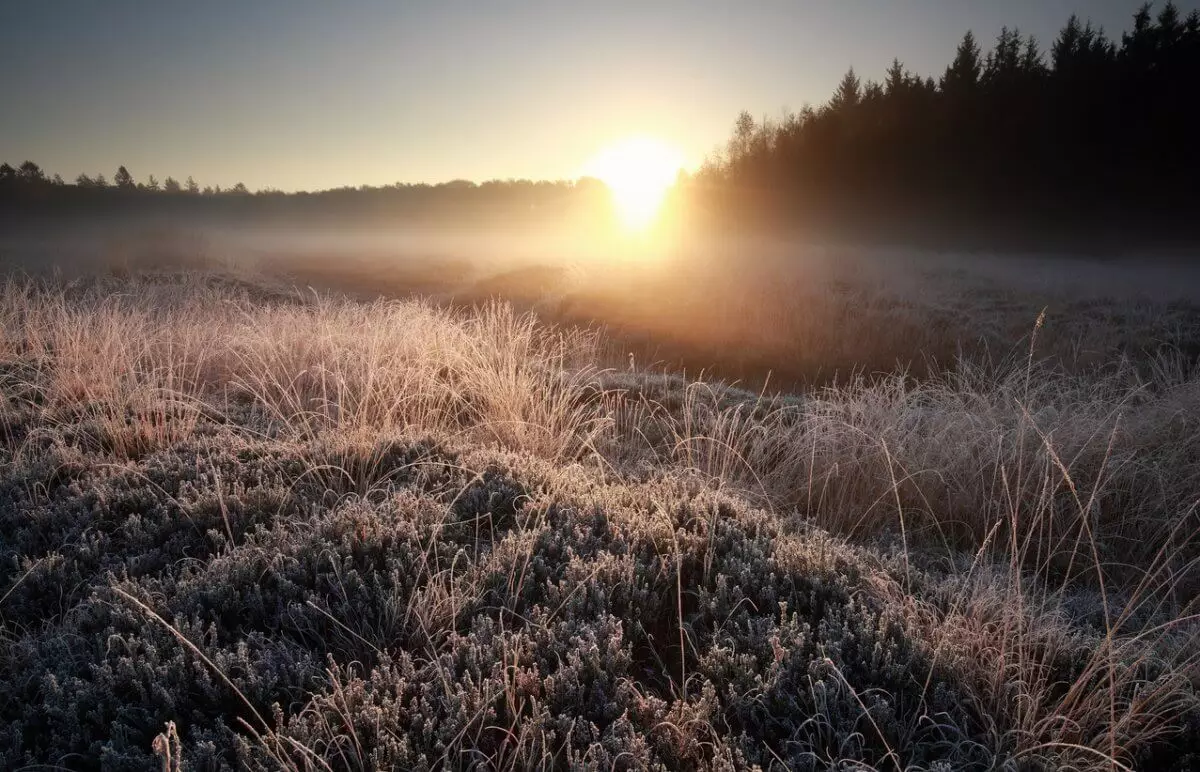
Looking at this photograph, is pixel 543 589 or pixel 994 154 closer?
pixel 543 589

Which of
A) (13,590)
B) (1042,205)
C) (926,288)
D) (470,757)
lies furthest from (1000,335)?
(1042,205)

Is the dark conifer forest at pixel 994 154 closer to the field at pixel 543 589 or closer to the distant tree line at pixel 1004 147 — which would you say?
the distant tree line at pixel 1004 147

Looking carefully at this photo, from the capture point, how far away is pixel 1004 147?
3434 centimetres

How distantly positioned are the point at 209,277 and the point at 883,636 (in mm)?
26307

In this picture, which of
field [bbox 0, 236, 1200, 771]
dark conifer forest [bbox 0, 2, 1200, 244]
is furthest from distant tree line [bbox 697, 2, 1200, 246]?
field [bbox 0, 236, 1200, 771]

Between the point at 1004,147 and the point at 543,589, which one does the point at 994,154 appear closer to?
the point at 1004,147

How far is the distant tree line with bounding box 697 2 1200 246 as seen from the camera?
1211 inches

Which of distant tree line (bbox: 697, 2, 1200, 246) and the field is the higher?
distant tree line (bbox: 697, 2, 1200, 246)

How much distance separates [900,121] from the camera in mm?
38781

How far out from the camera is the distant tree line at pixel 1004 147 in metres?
30.8

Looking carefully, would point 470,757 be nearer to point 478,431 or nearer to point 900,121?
point 478,431

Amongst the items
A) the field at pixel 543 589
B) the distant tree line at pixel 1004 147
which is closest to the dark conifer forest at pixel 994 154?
the distant tree line at pixel 1004 147

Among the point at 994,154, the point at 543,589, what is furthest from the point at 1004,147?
the point at 543,589

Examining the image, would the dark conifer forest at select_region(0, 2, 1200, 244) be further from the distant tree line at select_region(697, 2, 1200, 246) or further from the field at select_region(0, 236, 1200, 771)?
→ the field at select_region(0, 236, 1200, 771)
